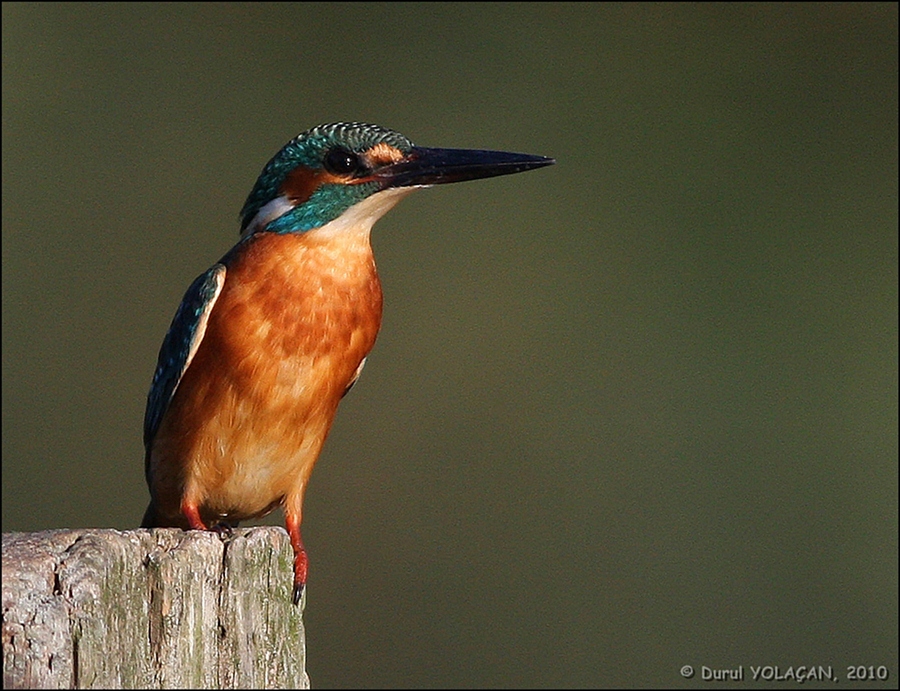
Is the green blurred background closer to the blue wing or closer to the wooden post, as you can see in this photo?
the blue wing

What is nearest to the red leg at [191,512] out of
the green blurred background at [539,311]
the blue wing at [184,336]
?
the blue wing at [184,336]

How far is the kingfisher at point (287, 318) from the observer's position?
3.22 m

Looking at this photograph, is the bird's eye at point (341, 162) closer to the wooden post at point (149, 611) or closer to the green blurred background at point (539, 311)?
the wooden post at point (149, 611)

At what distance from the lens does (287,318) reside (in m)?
3.21

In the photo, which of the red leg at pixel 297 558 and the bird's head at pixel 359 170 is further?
the bird's head at pixel 359 170

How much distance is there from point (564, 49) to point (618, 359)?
1.99 meters

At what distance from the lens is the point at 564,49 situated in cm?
770

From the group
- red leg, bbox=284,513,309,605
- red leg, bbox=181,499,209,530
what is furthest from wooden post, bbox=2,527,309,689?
red leg, bbox=181,499,209,530

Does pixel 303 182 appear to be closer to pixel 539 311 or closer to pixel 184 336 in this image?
pixel 184 336

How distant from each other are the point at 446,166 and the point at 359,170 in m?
0.20

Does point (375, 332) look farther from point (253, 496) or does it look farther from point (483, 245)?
point (483, 245)

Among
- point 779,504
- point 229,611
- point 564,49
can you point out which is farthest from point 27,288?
point 229,611

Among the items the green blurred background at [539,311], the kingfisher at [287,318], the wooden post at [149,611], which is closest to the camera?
the wooden post at [149,611]

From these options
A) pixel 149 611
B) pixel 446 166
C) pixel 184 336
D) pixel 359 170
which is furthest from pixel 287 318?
pixel 149 611
